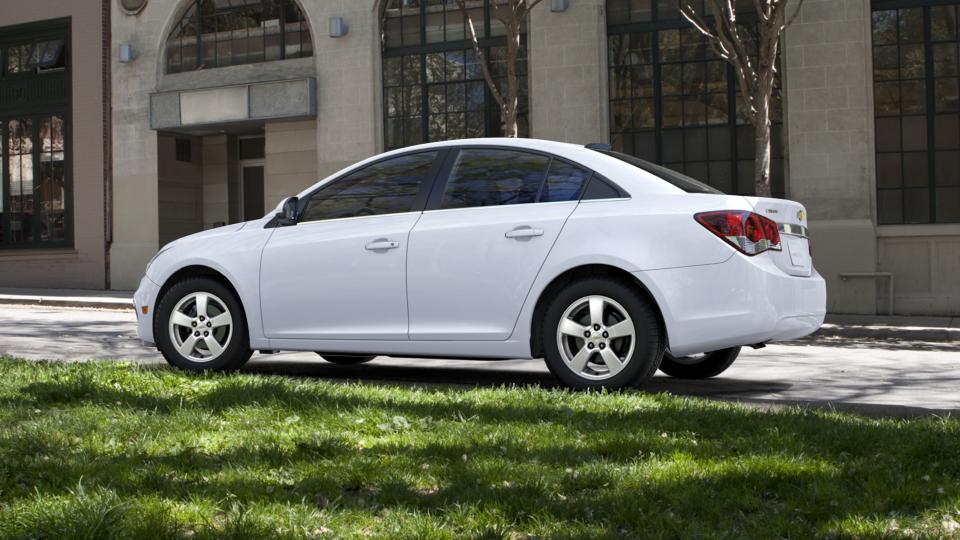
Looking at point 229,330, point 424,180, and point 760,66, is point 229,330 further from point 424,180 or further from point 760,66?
point 760,66

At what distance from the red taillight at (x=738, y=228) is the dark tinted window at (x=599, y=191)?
1.93ft

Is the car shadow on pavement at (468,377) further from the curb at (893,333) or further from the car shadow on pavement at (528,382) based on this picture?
the curb at (893,333)

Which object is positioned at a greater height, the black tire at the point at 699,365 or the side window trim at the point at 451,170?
the side window trim at the point at 451,170

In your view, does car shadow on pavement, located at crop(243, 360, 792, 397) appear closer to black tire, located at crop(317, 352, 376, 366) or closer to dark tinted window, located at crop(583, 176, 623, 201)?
black tire, located at crop(317, 352, 376, 366)

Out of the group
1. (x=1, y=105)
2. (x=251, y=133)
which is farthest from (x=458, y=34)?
(x=1, y=105)

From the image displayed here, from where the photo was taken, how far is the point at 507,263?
698 cm

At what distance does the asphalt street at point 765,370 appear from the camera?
7.27 metres

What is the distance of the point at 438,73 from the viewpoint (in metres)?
20.8

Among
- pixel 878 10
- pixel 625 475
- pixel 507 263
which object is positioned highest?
pixel 878 10

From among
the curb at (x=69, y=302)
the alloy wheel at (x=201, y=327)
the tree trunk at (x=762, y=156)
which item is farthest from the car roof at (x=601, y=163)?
the curb at (x=69, y=302)

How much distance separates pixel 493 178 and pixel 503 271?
708mm

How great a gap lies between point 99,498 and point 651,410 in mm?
2871

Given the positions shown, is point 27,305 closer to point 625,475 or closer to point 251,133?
point 251,133

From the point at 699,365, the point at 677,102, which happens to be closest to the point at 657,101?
the point at 677,102
